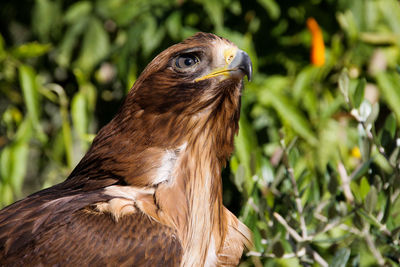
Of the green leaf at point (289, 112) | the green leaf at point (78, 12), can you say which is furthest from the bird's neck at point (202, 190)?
the green leaf at point (78, 12)

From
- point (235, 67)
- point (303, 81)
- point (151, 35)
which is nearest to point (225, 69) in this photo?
point (235, 67)

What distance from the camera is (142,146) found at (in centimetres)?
236

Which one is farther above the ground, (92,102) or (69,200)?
(69,200)

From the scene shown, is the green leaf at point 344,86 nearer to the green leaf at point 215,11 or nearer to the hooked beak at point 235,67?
the hooked beak at point 235,67

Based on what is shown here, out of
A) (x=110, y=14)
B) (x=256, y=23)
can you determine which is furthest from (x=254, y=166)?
(x=110, y=14)

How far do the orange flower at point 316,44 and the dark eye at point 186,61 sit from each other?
146 centimetres

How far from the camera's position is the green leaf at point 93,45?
13.4 ft

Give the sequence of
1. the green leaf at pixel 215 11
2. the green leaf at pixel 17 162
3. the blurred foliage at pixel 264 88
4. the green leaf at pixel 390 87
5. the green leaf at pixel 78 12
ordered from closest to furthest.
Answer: the blurred foliage at pixel 264 88
the green leaf at pixel 390 87
the green leaf at pixel 215 11
the green leaf at pixel 17 162
the green leaf at pixel 78 12

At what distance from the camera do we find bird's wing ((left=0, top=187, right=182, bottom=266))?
2.01 meters

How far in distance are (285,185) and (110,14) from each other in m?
1.92

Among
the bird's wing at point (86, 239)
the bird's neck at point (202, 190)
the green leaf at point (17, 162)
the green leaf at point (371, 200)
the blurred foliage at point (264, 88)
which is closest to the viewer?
the bird's wing at point (86, 239)

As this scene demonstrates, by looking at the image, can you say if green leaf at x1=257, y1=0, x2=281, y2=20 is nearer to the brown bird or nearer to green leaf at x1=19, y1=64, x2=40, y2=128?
the brown bird

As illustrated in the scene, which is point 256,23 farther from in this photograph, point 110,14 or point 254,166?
point 254,166

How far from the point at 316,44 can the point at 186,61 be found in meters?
1.55
